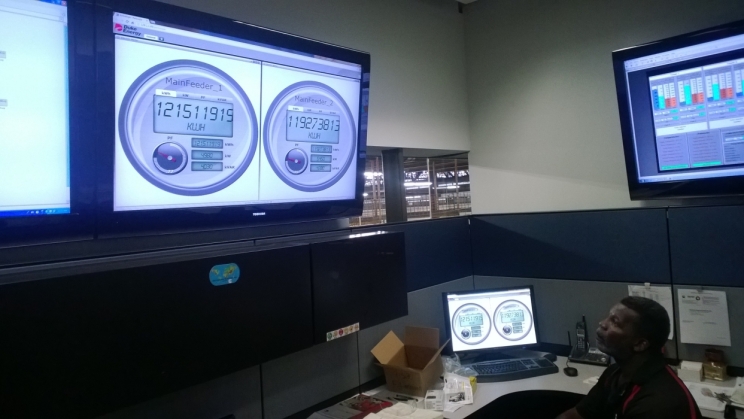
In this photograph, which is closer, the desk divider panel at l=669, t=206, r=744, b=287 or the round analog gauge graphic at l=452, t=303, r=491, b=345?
the desk divider panel at l=669, t=206, r=744, b=287

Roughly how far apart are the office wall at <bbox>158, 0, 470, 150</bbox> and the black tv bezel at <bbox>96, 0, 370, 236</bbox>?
40cm

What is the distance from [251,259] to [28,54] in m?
0.75

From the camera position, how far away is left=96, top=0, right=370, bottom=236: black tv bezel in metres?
1.25

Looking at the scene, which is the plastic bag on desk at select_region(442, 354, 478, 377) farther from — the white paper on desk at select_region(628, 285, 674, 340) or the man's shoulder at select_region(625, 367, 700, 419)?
the white paper on desk at select_region(628, 285, 674, 340)

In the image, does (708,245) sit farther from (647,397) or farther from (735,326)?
(647,397)

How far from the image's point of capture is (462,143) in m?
3.02

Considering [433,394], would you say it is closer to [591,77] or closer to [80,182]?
[80,182]

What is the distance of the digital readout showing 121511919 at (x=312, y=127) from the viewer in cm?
170

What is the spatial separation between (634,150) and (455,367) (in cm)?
133

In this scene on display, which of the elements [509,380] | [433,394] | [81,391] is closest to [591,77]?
[509,380]

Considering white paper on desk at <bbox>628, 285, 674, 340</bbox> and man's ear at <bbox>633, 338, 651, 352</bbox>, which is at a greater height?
white paper on desk at <bbox>628, 285, 674, 340</bbox>

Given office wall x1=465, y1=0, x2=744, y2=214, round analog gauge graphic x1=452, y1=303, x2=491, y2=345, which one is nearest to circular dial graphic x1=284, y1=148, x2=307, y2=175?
round analog gauge graphic x1=452, y1=303, x2=491, y2=345

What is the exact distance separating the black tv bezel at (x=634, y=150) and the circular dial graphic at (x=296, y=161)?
1534 mm

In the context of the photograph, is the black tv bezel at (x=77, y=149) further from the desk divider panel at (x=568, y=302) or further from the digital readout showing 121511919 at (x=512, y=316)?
the desk divider panel at (x=568, y=302)
